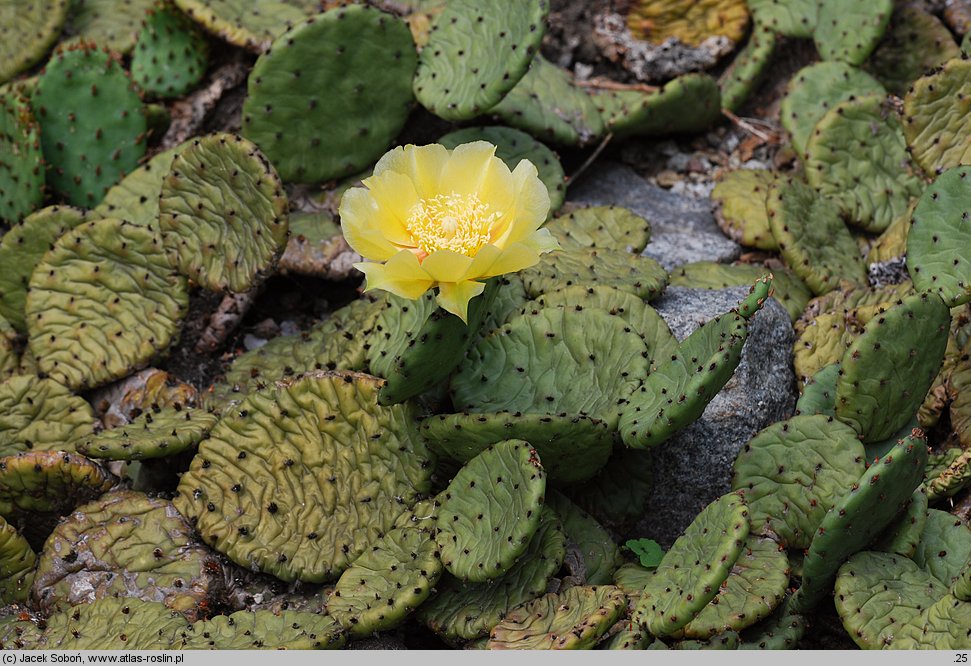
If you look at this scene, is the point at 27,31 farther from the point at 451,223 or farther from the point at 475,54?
the point at 451,223

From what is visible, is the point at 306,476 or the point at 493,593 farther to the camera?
the point at 306,476

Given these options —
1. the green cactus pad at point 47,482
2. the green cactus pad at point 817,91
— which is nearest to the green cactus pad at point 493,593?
the green cactus pad at point 47,482

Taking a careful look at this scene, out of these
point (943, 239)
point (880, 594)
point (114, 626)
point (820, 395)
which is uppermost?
point (943, 239)

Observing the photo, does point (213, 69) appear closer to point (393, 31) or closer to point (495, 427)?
point (393, 31)

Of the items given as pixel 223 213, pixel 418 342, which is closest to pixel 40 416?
pixel 223 213

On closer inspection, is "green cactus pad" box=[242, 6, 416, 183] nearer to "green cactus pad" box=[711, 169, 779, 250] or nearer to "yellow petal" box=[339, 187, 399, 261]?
"green cactus pad" box=[711, 169, 779, 250]

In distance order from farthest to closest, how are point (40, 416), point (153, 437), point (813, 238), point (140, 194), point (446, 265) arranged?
point (140, 194)
point (813, 238)
point (40, 416)
point (153, 437)
point (446, 265)

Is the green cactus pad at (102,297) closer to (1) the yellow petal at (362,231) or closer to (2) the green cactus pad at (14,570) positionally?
(2) the green cactus pad at (14,570)
